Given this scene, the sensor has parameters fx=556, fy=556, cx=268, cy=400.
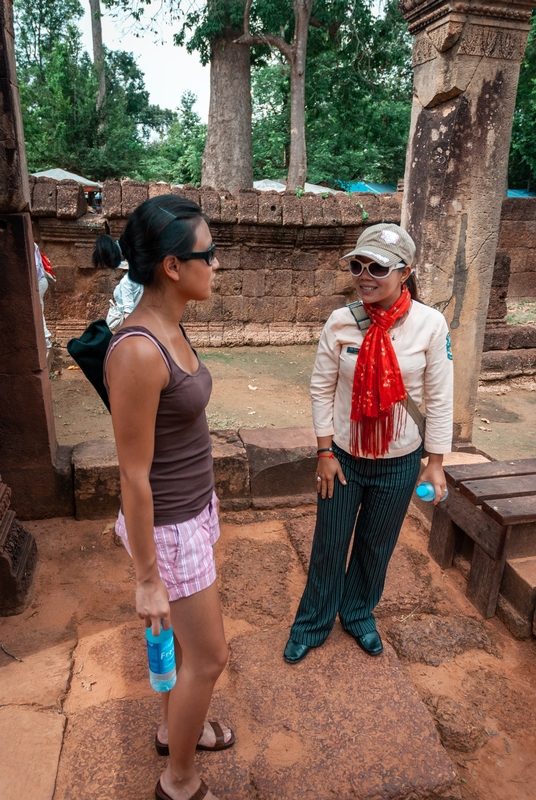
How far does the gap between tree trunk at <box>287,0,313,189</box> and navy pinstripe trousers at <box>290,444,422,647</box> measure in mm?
11852

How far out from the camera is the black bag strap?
6.72ft

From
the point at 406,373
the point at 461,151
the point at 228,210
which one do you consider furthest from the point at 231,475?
the point at 228,210

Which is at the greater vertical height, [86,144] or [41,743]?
[86,144]

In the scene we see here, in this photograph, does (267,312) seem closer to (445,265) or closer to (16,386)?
(445,265)

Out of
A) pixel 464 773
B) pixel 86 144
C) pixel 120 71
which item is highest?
pixel 120 71

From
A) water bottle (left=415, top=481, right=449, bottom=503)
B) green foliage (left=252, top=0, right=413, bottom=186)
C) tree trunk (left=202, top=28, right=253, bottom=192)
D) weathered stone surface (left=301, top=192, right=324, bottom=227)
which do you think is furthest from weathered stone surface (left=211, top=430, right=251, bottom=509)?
green foliage (left=252, top=0, right=413, bottom=186)

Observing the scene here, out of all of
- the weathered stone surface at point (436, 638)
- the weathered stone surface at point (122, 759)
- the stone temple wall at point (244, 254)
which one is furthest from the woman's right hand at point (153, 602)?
the stone temple wall at point (244, 254)

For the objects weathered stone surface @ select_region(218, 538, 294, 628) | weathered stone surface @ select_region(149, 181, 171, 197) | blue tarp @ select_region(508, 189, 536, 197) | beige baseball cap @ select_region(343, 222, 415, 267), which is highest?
blue tarp @ select_region(508, 189, 536, 197)

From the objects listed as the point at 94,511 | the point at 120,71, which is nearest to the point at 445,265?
the point at 94,511

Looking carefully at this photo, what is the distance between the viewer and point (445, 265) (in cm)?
390

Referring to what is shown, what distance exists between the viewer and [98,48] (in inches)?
880

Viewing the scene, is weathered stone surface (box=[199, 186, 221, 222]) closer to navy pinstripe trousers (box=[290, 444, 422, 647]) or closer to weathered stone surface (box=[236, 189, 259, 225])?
weathered stone surface (box=[236, 189, 259, 225])

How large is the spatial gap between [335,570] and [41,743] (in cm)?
125

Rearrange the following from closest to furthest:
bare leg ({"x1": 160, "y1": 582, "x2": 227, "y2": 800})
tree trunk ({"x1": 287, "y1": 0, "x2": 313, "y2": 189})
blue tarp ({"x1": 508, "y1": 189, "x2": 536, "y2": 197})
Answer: bare leg ({"x1": 160, "y1": 582, "x2": 227, "y2": 800}) < tree trunk ({"x1": 287, "y1": 0, "x2": 313, "y2": 189}) < blue tarp ({"x1": 508, "y1": 189, "x2": 536, "y2": 197})
